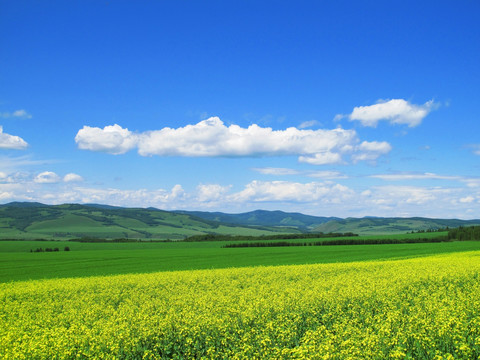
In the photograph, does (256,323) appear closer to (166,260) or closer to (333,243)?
(166,260)

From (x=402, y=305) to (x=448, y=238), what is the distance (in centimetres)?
10805

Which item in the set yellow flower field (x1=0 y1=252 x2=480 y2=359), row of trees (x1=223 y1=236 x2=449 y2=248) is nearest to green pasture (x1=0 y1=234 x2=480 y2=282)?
yellow flower field (x1=0 y1=252 x2=480 y2=359)

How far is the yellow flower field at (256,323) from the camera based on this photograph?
1041 centimetres

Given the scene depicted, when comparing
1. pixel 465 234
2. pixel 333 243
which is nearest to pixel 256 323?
pixel 333 243

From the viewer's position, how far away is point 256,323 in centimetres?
1315

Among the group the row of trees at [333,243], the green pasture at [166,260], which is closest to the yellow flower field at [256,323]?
the green pasture at [166,260]

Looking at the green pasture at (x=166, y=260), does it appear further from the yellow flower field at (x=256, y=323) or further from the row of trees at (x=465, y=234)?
the row of trees at (x=465, y=234)

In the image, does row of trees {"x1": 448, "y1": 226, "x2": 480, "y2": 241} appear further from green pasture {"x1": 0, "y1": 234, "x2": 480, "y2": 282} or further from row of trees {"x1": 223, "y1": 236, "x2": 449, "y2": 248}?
green pasture {"x1": 0, "y1": 234, "x2": 480, "y2": 282}

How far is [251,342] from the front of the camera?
11281 millimetres

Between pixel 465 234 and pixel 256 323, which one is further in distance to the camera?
pixel 465 234

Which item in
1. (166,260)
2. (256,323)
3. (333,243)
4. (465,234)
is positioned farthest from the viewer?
(465,234)

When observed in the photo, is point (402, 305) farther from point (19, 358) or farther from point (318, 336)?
point (19, 358)

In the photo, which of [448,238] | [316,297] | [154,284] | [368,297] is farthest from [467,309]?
[448,238]

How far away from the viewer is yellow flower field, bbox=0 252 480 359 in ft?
34.2
